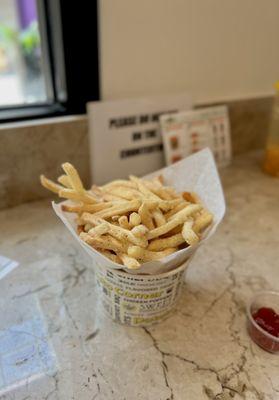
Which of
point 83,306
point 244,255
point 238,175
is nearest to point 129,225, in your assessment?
point 83,306

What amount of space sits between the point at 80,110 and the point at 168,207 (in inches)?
16.4

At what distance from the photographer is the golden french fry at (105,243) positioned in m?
0.42

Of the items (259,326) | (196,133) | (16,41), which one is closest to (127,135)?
(196,133)

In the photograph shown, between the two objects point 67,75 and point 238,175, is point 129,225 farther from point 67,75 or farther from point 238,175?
point 238,175

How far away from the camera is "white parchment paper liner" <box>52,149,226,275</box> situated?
43 centimetres

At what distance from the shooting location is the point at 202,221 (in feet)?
1.59

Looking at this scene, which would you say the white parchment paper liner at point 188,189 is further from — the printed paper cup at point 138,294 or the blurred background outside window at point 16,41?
the blurred background outside window at point 16,41

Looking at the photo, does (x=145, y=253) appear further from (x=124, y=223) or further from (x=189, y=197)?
(x=189, y=197)

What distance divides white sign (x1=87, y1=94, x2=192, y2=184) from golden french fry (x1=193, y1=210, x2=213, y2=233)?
Answer: 0.40 meters

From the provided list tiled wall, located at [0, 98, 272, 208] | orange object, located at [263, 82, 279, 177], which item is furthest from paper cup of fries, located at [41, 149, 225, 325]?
orange object, located at [263, 82, 279, 177]

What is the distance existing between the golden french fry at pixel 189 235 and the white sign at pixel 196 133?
443 mm

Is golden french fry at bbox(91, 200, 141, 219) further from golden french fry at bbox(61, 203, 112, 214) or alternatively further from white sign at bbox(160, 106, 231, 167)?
white sign at bbox(160, 106, 231, 167)

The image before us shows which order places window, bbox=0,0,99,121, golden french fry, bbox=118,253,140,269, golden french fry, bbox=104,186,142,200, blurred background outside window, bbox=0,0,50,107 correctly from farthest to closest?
blurred background outside window, bbox=0,0,50,107 < window, bbox=0,0,99,121 < golden french fry, bbox=104,186,142,200 < golden french fry, bbox=118,253,140,269

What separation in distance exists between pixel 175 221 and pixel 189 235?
35 mm
